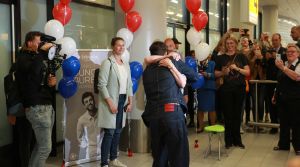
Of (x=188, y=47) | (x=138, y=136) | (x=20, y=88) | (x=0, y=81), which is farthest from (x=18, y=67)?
(x=188, y=47)

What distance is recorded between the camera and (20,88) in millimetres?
3637

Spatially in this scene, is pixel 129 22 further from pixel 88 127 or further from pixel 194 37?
pixel 88 127

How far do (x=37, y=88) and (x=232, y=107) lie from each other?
2.87 meters

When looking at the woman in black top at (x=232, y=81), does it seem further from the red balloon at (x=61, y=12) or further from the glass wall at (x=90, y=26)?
the red balloon at (x=61, y=12)

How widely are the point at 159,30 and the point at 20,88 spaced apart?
7.67ft

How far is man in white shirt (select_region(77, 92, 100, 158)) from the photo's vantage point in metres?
4.71

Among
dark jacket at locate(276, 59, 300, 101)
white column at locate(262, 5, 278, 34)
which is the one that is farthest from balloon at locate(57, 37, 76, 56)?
white column at locate(262, 5, 278, 34)

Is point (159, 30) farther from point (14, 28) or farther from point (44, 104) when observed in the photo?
point (44, 104)

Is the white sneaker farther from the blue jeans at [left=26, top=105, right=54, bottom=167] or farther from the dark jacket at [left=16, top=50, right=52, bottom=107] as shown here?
the dark jacket at [left=16, top=50, right=52, bottom=107]

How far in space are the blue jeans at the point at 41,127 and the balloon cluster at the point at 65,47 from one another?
2.03ft

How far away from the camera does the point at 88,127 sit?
4762 mm

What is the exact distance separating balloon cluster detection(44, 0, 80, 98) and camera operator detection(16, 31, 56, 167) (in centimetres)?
43

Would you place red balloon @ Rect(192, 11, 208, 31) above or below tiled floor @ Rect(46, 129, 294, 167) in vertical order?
above

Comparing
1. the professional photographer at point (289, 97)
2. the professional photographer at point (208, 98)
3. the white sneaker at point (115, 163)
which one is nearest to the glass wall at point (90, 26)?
the professional photographer at point (208, 98)
